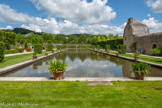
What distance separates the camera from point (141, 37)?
67.5 feet

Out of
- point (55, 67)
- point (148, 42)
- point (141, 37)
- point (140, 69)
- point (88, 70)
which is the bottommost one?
point (88, 70)

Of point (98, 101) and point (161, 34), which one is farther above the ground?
point (161, 34)

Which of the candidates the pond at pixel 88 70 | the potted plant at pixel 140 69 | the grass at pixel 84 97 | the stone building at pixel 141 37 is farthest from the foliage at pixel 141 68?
the stone building at pixel 141 37

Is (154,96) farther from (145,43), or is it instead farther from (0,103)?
(145,43)

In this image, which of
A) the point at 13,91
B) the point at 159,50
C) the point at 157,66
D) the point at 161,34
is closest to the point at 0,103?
the point at 13,91

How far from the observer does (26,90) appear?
3.58 m

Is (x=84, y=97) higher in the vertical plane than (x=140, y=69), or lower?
lower

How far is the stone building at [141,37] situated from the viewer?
55.8 feet

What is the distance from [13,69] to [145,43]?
826 inches

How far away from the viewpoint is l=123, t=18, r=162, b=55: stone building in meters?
17.0

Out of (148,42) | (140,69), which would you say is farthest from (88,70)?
(148,42)

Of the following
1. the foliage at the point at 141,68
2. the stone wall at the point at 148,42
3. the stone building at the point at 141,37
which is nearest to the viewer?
the foliage at the point at 141,68

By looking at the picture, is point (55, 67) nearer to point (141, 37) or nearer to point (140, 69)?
point (140, 69)

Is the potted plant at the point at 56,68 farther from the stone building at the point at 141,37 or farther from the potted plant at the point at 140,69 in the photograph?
the stone building at the point at 141,37
